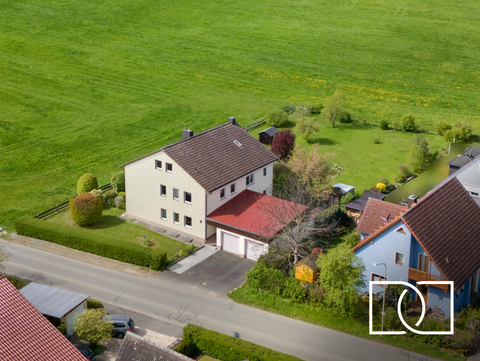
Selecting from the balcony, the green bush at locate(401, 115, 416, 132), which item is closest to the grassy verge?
the balcony

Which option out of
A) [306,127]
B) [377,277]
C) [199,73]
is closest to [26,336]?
[377,277]

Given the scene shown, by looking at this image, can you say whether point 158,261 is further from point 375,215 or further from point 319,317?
point 375,215

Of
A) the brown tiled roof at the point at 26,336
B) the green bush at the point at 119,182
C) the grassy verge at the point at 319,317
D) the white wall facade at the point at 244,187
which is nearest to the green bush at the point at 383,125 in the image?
the white wall facade at the point at 244,187

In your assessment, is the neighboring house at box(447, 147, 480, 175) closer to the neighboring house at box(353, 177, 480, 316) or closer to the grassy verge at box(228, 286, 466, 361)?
the neighboring house at box(353, 177, 480, 316)

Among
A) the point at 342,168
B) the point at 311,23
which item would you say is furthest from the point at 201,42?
the point at 342,168

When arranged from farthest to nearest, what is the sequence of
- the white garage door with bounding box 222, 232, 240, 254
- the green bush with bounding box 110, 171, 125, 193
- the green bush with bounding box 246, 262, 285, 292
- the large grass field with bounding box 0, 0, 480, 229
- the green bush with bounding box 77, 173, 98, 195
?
the large grass field with bounding box 0, 0, 480, 229 < the green bush with bounding box 77, 173, 98, 195 < the green bush with bounding box 110, 171, 125, 193 < the white garage door with bounding box 222, 232, 240, 254 < the green bush with bounding box 246, 262, 285, 292

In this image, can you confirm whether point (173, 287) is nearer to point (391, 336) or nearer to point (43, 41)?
point (391, 336)

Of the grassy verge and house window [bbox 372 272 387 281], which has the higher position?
house window [bbox 372 272 387 281]
